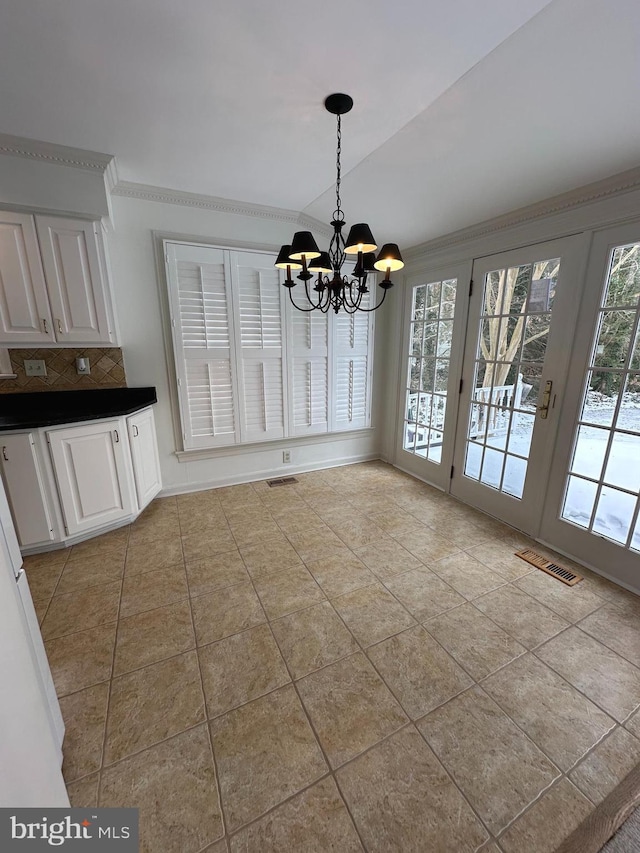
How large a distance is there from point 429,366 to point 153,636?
3.05 metres

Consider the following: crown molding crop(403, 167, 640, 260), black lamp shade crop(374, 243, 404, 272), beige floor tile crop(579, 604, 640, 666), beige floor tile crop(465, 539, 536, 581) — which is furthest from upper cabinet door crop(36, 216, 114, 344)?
beige floor tile crop(579, 604, 640, 666)

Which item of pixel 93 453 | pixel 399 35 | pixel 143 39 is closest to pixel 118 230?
pixel 143 39

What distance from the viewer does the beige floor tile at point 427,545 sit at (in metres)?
2.38

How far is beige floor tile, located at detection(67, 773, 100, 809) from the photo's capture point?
1090 millimetres

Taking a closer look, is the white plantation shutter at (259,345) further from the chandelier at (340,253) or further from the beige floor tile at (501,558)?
the beige floor tile at (501,558)

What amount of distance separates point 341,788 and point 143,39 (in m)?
2.90

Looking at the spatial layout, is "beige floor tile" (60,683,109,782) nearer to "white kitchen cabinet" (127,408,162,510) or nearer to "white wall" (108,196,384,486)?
"white kitchen cabinet" (127,408,162,510)

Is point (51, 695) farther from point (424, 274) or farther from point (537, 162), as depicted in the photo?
point (424, 274)

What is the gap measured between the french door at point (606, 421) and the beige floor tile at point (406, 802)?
1.73 m

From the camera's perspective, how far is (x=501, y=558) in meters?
2.35

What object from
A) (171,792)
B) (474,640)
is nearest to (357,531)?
(474,640)

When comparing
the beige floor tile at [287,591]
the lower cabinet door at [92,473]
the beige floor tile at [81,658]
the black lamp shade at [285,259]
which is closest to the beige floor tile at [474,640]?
the beige floor tile at [287,591]

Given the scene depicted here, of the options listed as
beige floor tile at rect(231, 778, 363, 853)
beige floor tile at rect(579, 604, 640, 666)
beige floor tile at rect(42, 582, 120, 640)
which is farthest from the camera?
beige floor tile at rect(42, 582, 120, 640)

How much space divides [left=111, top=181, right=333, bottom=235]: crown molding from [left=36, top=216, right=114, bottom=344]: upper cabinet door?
501 millimetres
